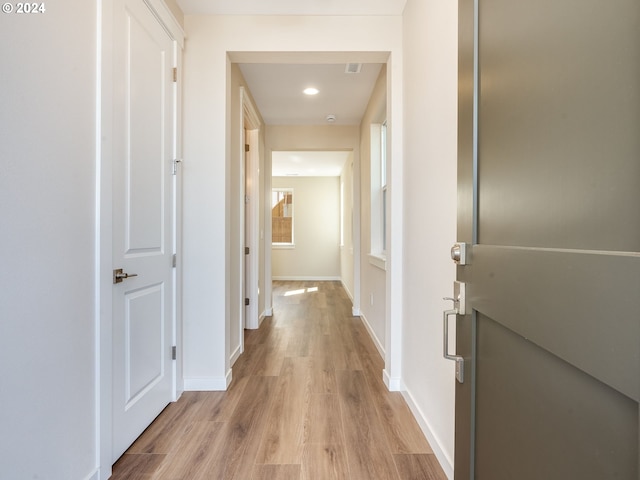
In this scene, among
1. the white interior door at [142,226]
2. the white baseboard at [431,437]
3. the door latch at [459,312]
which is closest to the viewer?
the door latch at [459,312]

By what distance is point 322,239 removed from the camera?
8.75 metres

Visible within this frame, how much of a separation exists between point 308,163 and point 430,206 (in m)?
5.48

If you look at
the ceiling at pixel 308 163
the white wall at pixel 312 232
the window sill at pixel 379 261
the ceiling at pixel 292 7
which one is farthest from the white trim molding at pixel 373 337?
the white wall at pixel 312 232

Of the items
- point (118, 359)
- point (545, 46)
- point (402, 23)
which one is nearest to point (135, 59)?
point (118, 359)

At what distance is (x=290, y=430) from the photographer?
1.91 m

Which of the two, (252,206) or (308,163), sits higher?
(308,163)

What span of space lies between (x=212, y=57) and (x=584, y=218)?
2.51m

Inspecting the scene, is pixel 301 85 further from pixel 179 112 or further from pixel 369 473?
pixel 369 473

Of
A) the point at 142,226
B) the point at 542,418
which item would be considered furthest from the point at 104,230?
the point at 542,418

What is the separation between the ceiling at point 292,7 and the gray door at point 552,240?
1.66 m

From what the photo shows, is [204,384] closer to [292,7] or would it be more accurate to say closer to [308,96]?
[292,7]

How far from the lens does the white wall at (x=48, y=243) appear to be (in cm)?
105

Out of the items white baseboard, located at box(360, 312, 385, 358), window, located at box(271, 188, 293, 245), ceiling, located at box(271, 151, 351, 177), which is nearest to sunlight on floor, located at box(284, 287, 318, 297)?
window, located at box(271, 188, 293, 245)

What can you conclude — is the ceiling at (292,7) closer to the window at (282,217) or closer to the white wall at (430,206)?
the white wall at (430,206)
